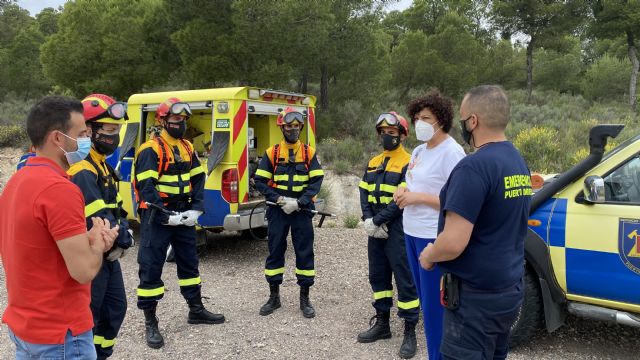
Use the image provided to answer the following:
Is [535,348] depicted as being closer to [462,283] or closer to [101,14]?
[462,283]

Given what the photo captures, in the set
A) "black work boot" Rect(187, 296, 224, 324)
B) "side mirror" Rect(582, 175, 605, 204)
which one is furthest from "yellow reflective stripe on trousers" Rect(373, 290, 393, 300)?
"side mirror" Rect(582, 175, 605, 204)

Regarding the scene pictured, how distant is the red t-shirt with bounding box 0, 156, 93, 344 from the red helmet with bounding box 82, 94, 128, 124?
1.35 meters

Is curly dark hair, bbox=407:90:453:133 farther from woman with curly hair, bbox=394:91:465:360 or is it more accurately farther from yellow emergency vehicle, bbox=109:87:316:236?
yellow emergency vehicle, bbox=109:87:316:236

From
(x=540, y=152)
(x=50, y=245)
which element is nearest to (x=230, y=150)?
(x=50, y=245)

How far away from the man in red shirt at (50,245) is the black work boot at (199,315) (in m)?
2.48

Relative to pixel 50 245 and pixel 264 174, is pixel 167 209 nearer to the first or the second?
pixel 264 174

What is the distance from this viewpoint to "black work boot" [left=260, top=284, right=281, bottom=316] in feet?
15.6

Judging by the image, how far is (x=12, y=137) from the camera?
52.8 ft

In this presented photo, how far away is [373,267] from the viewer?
4141mm

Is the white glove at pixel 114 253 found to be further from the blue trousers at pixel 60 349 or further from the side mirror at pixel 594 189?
the side mirror at pixel 594 189

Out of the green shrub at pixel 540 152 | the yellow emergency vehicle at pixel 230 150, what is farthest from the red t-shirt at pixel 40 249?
the green shrub at pixel 540 152

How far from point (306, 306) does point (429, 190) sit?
2160 mm

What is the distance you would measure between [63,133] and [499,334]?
2.19 meters

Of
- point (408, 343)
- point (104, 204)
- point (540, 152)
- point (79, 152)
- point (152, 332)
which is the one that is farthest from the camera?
point (540, 152)
